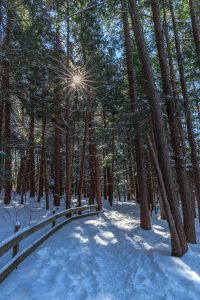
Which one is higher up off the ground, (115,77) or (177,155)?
(115,77)

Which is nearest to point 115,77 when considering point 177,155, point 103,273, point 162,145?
point 177,155

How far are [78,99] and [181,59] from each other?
8.12m

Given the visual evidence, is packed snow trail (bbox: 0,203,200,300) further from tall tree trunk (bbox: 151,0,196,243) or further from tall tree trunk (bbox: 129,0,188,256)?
tall tree trunk (bbox: 151,0,196,243)

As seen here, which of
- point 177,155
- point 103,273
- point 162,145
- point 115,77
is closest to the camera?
point 103,273

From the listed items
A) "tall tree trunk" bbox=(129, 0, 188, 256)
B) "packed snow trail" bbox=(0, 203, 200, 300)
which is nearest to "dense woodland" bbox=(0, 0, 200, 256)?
"tall tree trunk" bbox=(129, 0, 188, 256)

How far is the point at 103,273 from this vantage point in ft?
Result: 20.5

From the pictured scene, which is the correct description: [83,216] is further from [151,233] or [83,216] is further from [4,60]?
[4,60]

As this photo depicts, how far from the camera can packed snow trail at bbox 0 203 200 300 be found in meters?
5.07

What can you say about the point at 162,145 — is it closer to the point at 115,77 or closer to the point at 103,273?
the point at 103,273

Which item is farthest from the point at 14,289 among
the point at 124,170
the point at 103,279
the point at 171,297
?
the point at 124,170

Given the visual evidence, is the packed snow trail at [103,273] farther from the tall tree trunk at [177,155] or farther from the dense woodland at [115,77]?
the tall tree trunk at [177,155]

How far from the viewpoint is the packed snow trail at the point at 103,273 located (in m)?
5.07

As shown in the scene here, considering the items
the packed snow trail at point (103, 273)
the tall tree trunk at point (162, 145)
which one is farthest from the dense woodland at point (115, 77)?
the packed snow trail at point (103, 273)

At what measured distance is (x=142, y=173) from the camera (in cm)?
1260
